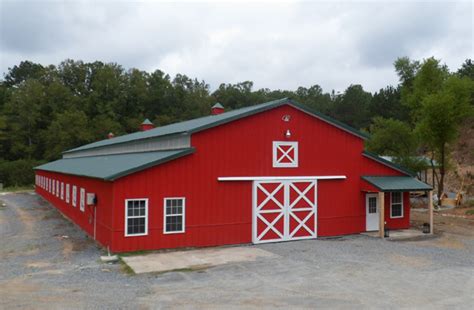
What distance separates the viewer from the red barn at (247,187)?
14117 mm

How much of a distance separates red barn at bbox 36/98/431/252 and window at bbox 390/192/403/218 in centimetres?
5

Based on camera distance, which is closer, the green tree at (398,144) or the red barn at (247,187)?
the red barn at (247,187)

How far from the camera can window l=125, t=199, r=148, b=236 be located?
1380 cm

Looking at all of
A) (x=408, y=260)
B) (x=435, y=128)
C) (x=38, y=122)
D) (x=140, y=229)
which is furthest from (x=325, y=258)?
(x=38, y=122)

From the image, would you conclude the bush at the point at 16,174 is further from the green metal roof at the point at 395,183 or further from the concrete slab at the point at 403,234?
the concrete slab at the point at 403,234

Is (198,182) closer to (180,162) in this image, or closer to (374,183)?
(180,162)

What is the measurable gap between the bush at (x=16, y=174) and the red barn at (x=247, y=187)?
129 feet

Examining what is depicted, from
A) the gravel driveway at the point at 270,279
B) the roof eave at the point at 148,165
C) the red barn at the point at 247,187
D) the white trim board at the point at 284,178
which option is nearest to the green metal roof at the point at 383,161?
the red barn at the point at 247,187

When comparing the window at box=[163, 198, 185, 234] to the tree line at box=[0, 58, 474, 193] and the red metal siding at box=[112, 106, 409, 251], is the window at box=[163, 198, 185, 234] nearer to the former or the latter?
the red metal siding at box=[112, 106, 409, 251]


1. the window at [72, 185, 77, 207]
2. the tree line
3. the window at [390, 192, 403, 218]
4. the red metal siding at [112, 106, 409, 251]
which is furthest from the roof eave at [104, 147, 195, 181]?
the tree line

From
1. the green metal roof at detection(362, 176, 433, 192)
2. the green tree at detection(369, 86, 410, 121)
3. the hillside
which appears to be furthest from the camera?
the green tree at detection(369, 86, 410, 121)

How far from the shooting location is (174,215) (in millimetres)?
14562

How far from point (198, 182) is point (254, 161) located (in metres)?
2.56

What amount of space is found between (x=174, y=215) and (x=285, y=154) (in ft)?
17.4
